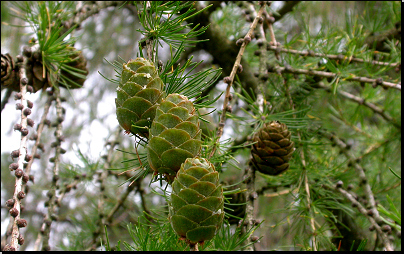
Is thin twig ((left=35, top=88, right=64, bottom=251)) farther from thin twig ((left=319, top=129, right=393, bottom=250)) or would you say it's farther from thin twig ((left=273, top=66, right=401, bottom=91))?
thin twig ((left=319, top=129, right=393, bottom=250))

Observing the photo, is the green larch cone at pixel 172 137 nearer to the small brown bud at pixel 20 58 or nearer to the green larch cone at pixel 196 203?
the green larch cone at pixel 196 203

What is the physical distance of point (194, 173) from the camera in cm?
54

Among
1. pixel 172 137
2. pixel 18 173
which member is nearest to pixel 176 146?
pixel 172 137

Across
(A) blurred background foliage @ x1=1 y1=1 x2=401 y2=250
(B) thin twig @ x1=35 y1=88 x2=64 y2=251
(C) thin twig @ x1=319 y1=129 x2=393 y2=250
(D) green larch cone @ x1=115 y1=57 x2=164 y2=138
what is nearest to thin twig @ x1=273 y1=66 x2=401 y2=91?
(A) blurred background foliage @ x1=1 y1=1 x2=401 y2=250

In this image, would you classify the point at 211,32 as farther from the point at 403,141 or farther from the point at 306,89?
the point at 403,141

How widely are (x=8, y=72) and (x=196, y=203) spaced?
0.78 metres

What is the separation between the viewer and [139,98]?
0.63 m

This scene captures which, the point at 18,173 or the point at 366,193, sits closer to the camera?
the point at 18,173

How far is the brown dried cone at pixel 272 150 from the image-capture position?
900 mm

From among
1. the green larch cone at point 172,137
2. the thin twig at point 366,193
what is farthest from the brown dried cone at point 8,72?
the thin twig at point 366,193

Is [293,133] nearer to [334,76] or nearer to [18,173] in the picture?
[334,76]

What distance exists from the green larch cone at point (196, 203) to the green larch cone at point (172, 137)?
37 millimetres

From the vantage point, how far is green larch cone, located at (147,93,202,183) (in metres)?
0.58

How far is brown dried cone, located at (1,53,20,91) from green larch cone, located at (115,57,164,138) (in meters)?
0.55
